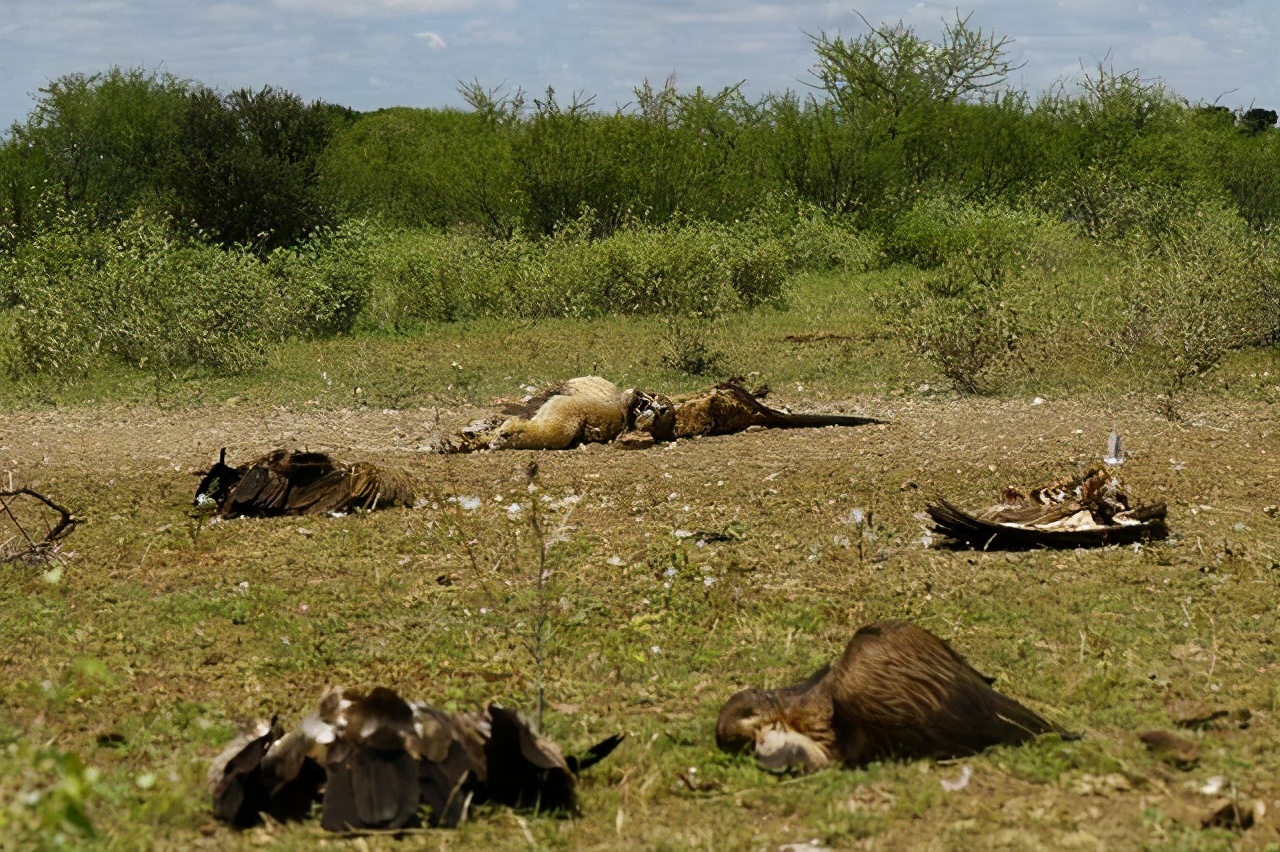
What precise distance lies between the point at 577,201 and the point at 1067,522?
13.1m

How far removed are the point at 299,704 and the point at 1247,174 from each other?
72.0 feet

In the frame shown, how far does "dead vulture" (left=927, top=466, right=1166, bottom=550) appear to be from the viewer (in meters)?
5.25

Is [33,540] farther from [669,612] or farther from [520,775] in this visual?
[520,775]

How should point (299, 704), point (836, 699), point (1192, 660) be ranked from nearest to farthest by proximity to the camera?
point (836, 699)
point (299, 704)
point (1192, 660)

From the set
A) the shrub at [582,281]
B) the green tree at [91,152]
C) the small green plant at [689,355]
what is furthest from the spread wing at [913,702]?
the green tree at [91,152]

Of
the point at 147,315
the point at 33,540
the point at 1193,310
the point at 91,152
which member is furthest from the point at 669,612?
the point at 91,152

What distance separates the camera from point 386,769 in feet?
9.42

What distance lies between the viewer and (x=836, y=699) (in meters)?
3.21

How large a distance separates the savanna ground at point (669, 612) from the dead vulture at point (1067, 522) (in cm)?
13

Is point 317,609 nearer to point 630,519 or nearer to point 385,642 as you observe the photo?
point 385,642

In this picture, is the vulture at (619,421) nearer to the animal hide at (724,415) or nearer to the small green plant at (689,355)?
the animal hide at (724,415)

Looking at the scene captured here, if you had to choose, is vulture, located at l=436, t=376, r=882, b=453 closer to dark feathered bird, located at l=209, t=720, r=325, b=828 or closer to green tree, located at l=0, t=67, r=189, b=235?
dark feathered bird, located at l=209, t=720, r=325, b=828

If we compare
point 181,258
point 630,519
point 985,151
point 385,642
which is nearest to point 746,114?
point 985,151

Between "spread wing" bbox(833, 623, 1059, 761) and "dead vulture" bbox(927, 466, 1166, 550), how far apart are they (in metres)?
1.99
